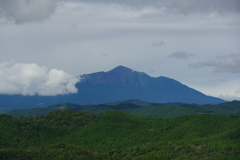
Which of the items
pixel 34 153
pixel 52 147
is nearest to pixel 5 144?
pixel 52 147

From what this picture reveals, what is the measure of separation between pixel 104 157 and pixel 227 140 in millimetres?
74251

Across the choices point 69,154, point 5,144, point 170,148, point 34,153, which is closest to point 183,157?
point 170,148

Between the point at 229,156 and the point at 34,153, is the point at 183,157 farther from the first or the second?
the point at 34,153

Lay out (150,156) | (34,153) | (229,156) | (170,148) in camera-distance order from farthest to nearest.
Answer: (170,148) < (150,156) < (229,156) < (34,153)

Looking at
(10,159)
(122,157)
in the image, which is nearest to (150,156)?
(122,157)

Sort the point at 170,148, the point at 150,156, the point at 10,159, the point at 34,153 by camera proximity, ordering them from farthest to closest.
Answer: the point at 170,148 < the point at 150,156 < the point at 34,153 < the point at 10,159

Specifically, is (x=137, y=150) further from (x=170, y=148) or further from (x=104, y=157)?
(x=104, y=157)

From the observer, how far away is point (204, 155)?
17150cm

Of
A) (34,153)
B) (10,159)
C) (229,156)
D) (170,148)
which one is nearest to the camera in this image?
(10,159)

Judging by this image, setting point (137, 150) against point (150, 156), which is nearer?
point (150, 156)

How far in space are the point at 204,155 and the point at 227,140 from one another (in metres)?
33.8

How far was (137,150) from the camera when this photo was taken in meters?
194

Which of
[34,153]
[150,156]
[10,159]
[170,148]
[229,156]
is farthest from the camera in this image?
[170,148]

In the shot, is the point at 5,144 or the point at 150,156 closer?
the point at 150,156
